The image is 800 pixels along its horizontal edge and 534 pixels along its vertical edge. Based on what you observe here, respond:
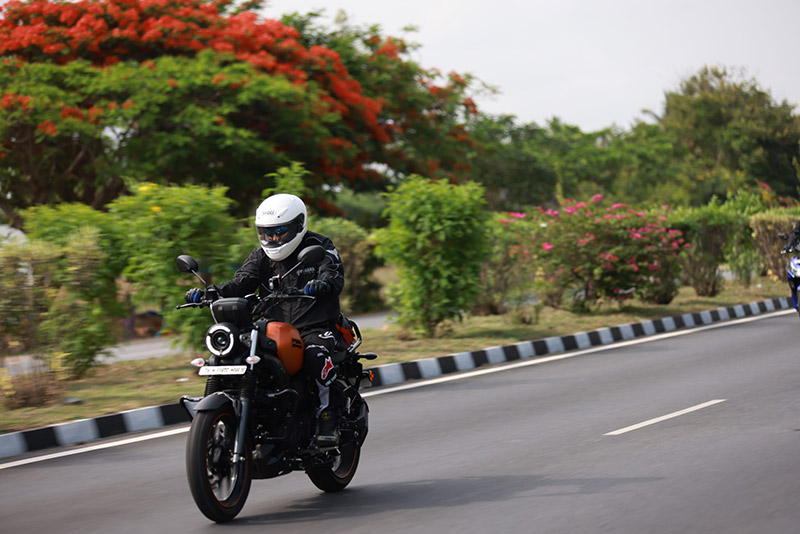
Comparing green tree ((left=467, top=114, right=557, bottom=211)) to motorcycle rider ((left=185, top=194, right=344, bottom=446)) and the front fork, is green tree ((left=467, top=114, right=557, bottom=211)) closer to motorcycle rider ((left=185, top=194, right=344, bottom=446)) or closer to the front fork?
motorcycle rider ((left=185, top=194, right=344, bottom=446))

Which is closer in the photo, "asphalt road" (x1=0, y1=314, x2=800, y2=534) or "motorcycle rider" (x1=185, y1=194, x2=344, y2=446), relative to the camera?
"asphalt road" (x1=0, y1=314, x2=800, y2=534)

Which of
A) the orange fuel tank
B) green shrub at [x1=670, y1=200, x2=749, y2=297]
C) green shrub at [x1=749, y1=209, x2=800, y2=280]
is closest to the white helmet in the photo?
the orange fuel tank

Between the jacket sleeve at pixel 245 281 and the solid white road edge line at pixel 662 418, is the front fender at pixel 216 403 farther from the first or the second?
the solid white road edge line at pixel 662 418

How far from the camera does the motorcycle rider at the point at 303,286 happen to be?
19.0 feet

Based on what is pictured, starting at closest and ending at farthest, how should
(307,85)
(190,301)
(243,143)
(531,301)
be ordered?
(190,301)
(531,301)
(243,143)
(307,85)

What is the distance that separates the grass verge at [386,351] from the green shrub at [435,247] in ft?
1.65

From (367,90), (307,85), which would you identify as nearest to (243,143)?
(307,85)

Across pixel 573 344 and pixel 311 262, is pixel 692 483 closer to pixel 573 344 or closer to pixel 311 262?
pixel 311 262

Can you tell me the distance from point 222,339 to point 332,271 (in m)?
0.87

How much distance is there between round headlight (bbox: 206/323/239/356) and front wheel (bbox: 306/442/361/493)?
1095mm

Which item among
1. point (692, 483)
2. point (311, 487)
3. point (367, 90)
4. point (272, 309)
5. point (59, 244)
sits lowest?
point (692, 483)

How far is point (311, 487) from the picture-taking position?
252 inches

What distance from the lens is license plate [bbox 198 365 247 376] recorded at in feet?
17.0

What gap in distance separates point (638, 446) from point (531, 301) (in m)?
10.1
